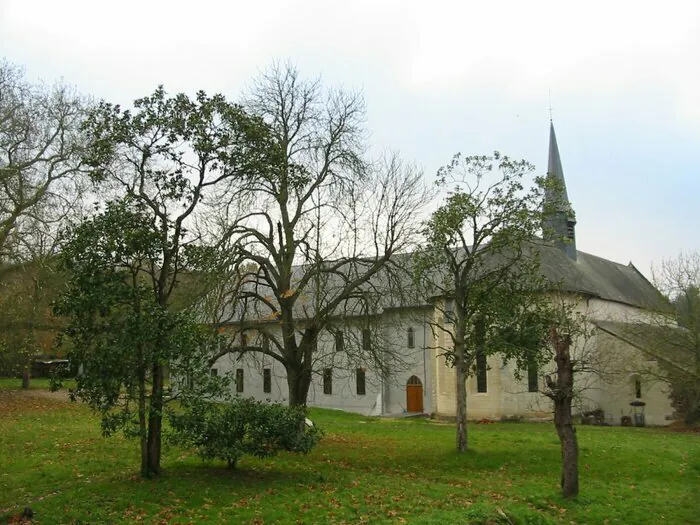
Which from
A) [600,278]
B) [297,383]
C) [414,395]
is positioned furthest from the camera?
[600,278]

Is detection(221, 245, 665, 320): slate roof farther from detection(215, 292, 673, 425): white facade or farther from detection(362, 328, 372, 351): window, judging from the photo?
detection(362, 328, 372, 351): window

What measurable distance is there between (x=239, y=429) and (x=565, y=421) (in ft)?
25.8

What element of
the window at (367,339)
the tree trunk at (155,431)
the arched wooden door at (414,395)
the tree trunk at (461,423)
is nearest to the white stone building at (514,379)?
the arched wooden door at (414,395)

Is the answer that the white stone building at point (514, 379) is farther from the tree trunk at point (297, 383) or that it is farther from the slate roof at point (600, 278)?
the tree trunk at point (297, 383)

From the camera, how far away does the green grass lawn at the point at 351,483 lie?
12703 millimetres

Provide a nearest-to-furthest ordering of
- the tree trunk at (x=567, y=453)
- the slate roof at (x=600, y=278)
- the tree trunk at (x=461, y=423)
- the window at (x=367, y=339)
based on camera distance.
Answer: the tree trunk at (x=567, y=453), the window at (x=367, y=339), the tree trunk at (x=461, y=423), the slate roof at (x=600, y=278)

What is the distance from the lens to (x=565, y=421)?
15891 mm

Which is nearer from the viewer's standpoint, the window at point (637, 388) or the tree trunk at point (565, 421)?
the tree trunk at point (565, 421)

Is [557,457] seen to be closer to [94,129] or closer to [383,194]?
[383,194]

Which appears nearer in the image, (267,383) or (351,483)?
(351,483)

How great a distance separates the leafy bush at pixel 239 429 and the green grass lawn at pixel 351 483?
0.66m

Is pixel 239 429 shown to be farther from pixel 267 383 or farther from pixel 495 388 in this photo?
pixel 267 383

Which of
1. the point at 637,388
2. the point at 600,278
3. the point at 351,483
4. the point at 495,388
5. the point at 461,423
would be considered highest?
the point at 600,278

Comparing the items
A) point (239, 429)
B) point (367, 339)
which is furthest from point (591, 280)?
point (239, 429)
